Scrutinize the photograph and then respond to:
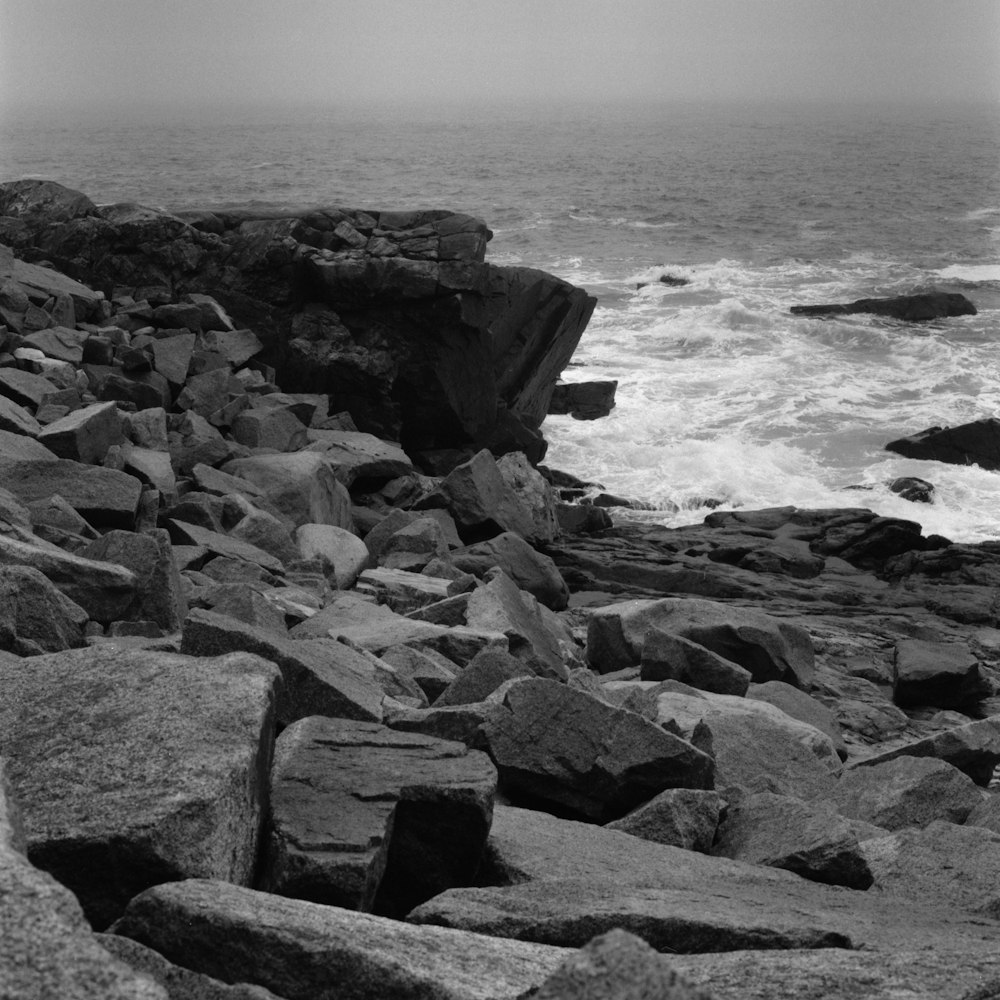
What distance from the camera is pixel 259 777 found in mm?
3217

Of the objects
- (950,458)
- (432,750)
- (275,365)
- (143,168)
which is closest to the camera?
(432,750)

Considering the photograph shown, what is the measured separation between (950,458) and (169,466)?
14.1 meters

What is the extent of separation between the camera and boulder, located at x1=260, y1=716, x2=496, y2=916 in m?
3.11

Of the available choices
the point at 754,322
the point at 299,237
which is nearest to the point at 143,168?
the point at 754,322

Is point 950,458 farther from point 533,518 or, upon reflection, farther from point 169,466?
point 169,466

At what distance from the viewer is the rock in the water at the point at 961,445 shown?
19453mm

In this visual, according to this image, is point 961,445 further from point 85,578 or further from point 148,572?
point 85,578

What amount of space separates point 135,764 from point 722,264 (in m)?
37.5

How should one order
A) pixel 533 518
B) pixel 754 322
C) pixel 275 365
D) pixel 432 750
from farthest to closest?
1. pixel 754 322
2. pixel 275 365
3. pixel 533 518
4. pixel 432 750

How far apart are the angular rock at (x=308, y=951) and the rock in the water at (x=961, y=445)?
1860 cm

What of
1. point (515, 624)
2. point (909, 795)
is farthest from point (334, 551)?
point (909, 795)

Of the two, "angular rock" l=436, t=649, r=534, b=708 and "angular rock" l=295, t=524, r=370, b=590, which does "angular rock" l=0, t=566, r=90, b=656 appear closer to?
"angular rock" l=436, t=649, r=534, b=708

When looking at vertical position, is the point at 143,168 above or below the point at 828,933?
above

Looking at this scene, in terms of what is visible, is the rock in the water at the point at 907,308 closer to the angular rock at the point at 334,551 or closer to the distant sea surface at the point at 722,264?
the distant sea surface at the point at 722,264
